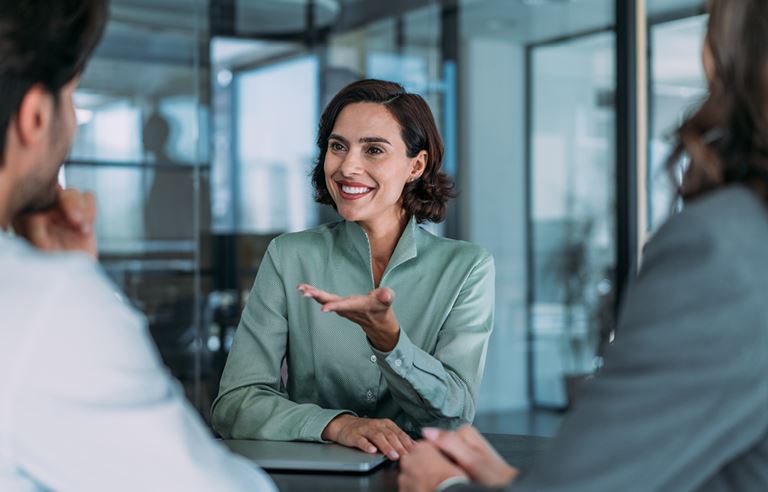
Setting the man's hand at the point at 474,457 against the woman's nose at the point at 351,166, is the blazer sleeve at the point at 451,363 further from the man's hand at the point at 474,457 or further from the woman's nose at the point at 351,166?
the man's hand at the point at 474,457

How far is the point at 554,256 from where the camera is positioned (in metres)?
5.38

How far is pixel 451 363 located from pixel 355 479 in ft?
2.30

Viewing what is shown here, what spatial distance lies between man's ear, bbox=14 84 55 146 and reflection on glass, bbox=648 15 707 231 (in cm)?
418

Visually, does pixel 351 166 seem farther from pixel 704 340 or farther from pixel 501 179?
pixel 501 179

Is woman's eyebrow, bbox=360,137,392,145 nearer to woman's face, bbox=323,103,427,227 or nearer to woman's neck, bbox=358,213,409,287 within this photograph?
woman's face, bbox=323,103,427,227

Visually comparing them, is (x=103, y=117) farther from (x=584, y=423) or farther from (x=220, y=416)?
(x=584, y=423)

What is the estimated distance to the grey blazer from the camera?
0.97 metres

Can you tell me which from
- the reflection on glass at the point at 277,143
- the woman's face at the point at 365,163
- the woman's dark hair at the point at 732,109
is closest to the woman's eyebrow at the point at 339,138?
the woman's face at the point at 365,163

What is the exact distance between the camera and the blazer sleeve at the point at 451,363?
206 centimetres

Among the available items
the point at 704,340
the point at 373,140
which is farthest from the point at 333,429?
A: the point at 704,340

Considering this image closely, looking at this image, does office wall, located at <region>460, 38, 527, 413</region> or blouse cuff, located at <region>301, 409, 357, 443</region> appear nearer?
blouse cuff, located at <region>301, 409, 357, 443</region>

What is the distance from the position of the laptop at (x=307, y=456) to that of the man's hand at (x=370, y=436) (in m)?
0.02

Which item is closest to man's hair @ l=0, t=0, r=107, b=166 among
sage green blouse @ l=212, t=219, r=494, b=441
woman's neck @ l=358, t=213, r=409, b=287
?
sage green blouse @ l=212, t=219, r=494, b=441

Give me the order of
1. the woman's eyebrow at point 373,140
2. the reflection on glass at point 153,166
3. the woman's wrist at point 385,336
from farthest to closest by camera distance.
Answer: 1. the reflection on glass at point 153,166
2. the woman's eyebrow at point 373,140
3. the woman's wrist at point 385,336
